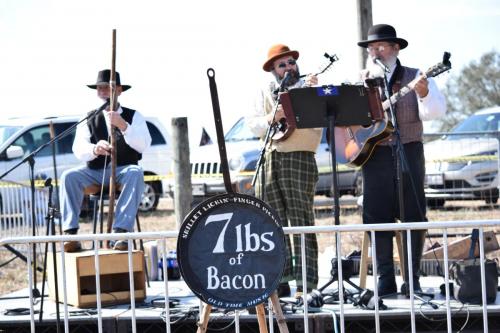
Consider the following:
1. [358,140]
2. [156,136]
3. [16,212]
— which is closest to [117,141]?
[358,140]

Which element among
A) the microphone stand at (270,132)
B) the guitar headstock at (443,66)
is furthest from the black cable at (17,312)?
the guitar headstock at (443,66)

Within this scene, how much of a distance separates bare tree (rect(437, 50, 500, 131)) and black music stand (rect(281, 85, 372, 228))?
39424mm

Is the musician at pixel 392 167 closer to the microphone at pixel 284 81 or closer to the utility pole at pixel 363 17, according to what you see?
the microphone at pixel 284 81

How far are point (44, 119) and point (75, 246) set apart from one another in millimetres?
8981

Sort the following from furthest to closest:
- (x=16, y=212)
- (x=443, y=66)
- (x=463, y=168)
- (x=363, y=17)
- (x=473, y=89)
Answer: (x=473, y=89) < (x=463, y=168) < (x=16, y=212) < (x=363, y=17) < (x=443, y=66)

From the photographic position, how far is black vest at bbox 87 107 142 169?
8211 mm

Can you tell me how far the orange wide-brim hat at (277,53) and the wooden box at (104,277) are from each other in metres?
1.69

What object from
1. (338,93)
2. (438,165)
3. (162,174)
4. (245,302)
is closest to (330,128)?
(338,93)

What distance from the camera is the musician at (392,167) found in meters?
7.20

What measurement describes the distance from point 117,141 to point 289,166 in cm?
162

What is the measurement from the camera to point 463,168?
14.4 metres

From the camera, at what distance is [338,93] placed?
676cm

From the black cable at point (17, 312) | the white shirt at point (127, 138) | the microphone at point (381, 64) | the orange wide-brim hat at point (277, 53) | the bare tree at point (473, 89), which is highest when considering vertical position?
the bare tree at point (473, 89)

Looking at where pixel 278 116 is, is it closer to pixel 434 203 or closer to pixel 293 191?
pixel 293 191
